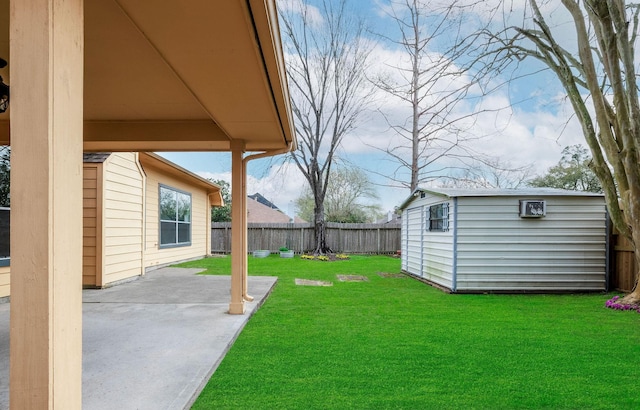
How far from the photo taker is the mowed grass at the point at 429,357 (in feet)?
8.49

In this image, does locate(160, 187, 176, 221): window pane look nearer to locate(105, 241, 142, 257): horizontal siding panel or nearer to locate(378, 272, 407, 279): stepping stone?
locate(105, 241, 142, 257): horizontal siding panel

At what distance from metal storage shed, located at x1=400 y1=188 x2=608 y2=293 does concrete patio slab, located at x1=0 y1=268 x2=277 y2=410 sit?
3.59 metres

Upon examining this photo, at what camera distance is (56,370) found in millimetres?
1187

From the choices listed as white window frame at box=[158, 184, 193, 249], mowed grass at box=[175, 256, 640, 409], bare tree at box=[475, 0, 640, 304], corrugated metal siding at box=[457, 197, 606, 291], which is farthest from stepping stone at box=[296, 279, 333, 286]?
bare tree at box=[475, 0, 640, 304]

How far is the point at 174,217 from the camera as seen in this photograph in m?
11.0

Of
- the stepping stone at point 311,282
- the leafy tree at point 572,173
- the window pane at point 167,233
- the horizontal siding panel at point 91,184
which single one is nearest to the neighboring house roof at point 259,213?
the leafy tree at point 572,173

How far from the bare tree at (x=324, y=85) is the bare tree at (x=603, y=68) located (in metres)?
9.60

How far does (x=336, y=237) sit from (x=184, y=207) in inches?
260

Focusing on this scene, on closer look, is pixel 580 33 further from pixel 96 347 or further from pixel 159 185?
pixel 159 185

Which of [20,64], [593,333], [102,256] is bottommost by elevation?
[593,333]

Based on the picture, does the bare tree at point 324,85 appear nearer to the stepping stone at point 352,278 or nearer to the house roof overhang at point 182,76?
the stepping stone at point 352,278

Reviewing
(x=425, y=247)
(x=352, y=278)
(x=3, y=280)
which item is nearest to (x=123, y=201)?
(x=3, y=280)

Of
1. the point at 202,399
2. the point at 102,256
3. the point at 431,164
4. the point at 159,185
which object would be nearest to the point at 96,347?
the point at 202,399

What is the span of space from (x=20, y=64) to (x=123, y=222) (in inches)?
275
